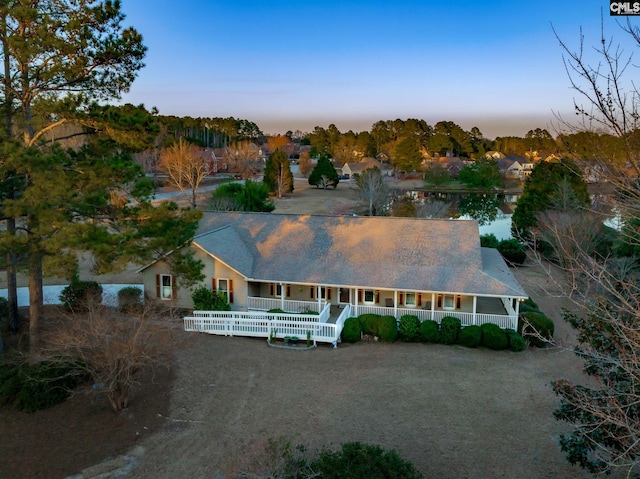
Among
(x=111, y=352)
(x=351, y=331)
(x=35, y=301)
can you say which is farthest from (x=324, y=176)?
(x=111, y=352)

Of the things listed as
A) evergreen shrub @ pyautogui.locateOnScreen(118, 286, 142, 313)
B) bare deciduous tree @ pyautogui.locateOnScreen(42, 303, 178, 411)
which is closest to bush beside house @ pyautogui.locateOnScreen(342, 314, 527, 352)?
bare deciduous tree @ pyautogui.locateOnScreen(42, 303, 178, 411)

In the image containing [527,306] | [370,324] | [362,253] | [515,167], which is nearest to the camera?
[370,324]

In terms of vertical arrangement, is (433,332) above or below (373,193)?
below

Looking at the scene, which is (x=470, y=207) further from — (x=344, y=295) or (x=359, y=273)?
(x=359, y=273)

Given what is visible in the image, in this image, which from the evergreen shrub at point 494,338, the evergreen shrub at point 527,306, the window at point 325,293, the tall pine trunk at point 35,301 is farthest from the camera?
the window at point 325,293

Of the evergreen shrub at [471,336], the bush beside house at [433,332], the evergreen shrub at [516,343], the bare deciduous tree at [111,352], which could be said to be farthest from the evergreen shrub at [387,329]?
the bare deciduous tree at [111,352]

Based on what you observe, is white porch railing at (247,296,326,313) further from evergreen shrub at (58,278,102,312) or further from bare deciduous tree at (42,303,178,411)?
bare deciduous tree at (42,303,178,411)

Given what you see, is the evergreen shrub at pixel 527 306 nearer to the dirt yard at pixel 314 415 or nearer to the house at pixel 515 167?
the dirt yard at pixel 314 415
